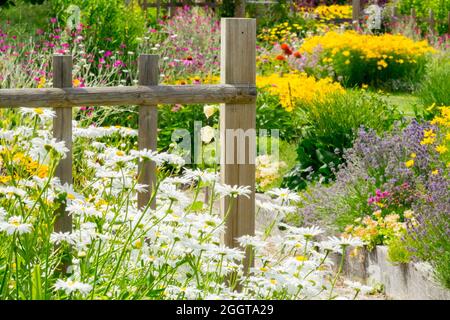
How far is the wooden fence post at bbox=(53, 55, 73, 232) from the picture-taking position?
4.10 metres

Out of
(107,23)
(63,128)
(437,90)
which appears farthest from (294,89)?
(63,128)

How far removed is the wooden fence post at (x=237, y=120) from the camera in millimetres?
4473

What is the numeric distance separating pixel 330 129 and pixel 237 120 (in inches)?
112

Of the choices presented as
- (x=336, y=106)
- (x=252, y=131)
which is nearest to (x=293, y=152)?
(x=336, y=106)

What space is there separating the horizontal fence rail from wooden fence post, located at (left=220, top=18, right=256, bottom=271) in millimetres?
61

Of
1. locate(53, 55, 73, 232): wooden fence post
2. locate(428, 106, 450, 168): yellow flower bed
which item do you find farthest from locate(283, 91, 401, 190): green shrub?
locate(53, 55, 73, 232): wooden fence post

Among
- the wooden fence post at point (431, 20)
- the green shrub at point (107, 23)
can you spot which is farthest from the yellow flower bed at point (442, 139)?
the wooden fence post at point (431, 20)

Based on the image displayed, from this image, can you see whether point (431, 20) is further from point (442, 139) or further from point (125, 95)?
point (125, 95)

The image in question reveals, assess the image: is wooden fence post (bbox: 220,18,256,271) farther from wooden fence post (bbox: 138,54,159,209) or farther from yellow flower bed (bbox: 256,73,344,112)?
yellow flower bed (bbox: 256,73,344,112)

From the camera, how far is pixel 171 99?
14.2ft

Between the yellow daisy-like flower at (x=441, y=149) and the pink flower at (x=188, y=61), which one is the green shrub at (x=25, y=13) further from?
the yellow daisy-like flower at (x=441, y=149)

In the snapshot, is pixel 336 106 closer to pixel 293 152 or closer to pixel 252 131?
pixel 293 152

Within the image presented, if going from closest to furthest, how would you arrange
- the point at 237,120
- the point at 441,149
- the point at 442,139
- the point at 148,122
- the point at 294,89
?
the point at 148,122
the point at 237,120
the point at 441,149
the point at 442,139
the point at 294,89
